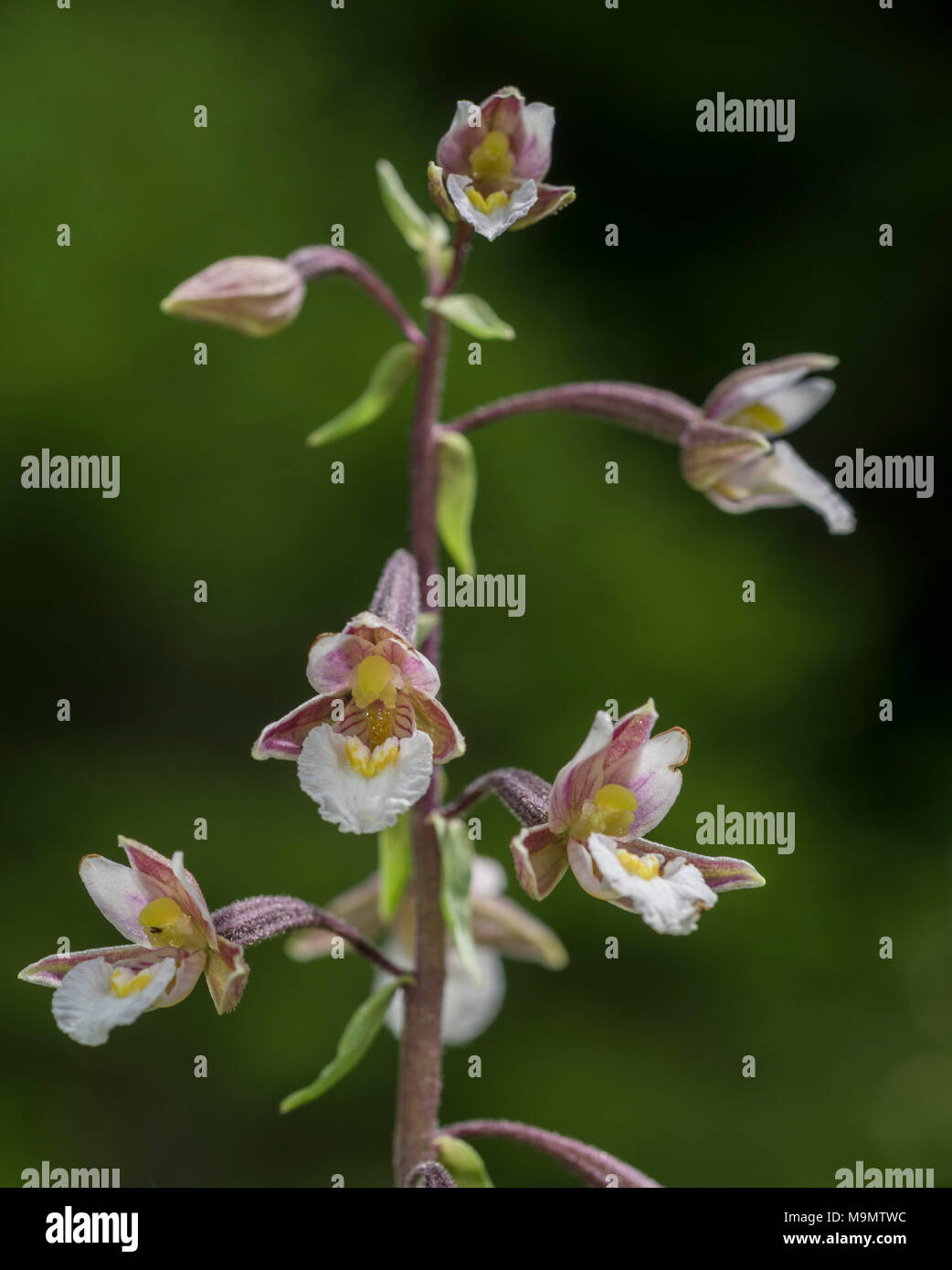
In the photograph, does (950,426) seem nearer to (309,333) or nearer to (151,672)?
(309,333)

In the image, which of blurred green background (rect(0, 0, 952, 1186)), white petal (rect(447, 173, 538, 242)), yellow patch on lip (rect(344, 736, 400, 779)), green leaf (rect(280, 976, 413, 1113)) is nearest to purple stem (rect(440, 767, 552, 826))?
yellow patch on lip (rect(344, 736, 400, 779))

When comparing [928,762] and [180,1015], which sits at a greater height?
[928,762]

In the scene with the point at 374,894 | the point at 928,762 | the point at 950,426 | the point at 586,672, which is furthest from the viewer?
the point at 950,426

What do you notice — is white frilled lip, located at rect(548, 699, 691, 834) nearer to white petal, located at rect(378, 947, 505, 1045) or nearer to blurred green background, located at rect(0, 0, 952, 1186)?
white petal, located at rect(378, 947, 505, 1045)

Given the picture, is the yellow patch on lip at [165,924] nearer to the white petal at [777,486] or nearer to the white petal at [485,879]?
the white petal at [485,879]

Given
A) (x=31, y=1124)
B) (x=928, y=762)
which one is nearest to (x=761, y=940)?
(x=928, y=762)

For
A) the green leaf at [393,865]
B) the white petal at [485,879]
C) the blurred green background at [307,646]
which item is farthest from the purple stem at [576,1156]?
the blurred green background at [307,646]
